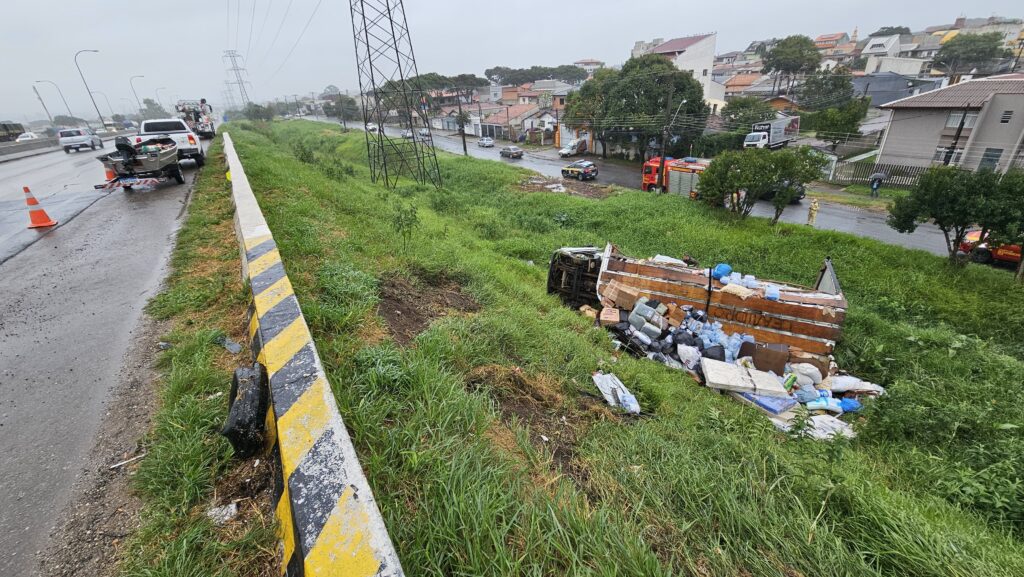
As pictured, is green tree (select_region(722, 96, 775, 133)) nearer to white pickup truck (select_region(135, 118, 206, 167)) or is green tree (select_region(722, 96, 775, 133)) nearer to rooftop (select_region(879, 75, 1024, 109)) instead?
rooftop (select_region(879, 75, 1024, 109))

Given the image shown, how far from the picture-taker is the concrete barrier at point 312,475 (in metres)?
1.26

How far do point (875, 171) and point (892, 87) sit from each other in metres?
28.4

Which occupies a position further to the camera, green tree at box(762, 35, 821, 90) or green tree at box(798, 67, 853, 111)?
green tree at box(762, 35, 821, 90)

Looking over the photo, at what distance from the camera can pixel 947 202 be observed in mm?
9617

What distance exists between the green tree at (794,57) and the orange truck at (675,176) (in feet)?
149

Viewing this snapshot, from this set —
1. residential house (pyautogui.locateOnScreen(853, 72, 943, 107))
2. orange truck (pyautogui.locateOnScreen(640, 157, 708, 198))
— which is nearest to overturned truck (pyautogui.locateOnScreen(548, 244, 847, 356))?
orange truck (pyautogui.locateOnScreen(640, 157, 708, 198))

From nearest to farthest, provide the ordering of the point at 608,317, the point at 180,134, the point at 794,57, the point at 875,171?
the point at 608,317 → the point at 180,134 → the point at 875,171 → the point at 794,57

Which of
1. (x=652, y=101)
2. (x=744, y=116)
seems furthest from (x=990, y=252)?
(x=744, y=116)

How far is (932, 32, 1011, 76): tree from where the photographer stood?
1984 inches

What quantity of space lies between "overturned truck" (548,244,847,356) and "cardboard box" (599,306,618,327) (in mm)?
350

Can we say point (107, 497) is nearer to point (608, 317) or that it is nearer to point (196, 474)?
point (196, 474)

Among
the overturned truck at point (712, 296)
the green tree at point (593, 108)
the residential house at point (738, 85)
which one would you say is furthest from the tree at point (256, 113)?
the overturned truck at point (712, 296)

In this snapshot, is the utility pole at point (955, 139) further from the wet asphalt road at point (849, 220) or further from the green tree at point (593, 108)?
the green tree at point (593, 108)

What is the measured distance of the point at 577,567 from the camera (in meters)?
1.61
